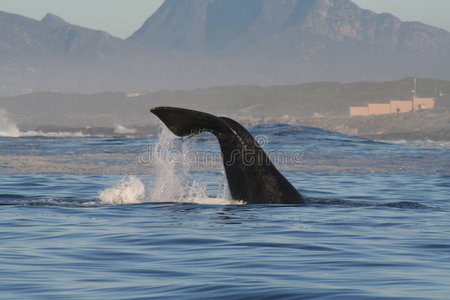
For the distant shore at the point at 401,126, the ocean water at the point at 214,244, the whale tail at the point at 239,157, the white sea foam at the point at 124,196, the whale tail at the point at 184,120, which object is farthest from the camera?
the distant shore at the point at 401,126

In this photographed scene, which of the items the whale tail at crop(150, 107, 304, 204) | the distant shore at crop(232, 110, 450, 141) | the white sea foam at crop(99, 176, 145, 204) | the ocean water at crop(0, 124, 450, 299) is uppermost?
the distant shore at crop(232, 110, 450, 141)

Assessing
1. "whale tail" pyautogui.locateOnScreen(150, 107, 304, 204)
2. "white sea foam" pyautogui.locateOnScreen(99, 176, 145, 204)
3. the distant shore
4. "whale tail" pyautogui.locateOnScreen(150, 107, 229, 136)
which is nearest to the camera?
"whale tail" pyautogui.locateOnScreen(150, 107, 229, 136)

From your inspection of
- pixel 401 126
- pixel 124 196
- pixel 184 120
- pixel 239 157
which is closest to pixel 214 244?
pixel 184 120

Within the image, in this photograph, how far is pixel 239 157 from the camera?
12.1 metres

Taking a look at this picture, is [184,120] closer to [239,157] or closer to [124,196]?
[239,157]

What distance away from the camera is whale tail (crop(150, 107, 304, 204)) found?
11.4 metres

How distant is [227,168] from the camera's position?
1208 centimetres

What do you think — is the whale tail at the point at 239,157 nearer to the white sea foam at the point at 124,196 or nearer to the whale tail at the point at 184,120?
the whale tail at the point at 184,120

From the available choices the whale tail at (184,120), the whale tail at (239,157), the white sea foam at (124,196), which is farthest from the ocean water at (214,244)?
the whale tail at (184,120)

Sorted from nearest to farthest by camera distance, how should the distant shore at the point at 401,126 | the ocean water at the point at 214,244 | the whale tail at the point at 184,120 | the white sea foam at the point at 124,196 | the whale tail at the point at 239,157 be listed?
the ocean water at the point at 214,244 < the whale tail at the point at 184,120 < the whale tail at the point at 239,157 < the white sea foam at the point at 124,196 < the distant shore at the point at 401,126

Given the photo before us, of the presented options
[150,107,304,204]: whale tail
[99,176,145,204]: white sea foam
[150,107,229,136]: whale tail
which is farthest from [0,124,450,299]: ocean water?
[150,107,229,136]: whale tail

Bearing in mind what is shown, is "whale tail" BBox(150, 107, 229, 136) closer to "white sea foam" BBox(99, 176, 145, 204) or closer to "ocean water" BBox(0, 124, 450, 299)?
"ocean water" BBox(0, 124, 450, 299)

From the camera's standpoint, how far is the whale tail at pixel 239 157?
1142cm

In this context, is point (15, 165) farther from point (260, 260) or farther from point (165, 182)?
point (260, 260)
